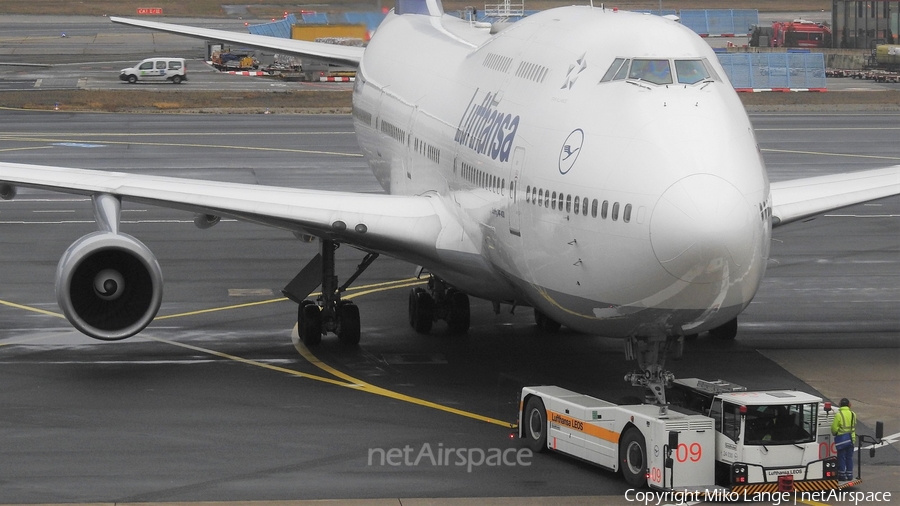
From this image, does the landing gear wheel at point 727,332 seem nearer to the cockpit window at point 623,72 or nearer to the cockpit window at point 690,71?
the cockpit window at point 690,71

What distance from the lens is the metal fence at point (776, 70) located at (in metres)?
88.2

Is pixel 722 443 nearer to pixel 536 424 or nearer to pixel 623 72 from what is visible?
pixel 536 424

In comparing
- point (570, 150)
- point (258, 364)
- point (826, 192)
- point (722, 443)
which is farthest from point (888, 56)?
point (722, 443)

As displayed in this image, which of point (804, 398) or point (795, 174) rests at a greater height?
point (804, 398)

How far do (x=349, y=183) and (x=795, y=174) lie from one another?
688 inches

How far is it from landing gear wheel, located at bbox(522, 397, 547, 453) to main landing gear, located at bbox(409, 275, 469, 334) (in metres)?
7.95

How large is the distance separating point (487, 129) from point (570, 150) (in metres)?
3.84

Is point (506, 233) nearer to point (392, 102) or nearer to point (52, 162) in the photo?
point (392, 102)

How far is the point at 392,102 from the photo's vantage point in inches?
1324

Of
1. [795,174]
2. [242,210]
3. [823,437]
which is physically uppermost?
[242,210]

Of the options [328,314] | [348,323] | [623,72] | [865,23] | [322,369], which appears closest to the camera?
[623,72]

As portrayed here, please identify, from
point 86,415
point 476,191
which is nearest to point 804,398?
point 476,191

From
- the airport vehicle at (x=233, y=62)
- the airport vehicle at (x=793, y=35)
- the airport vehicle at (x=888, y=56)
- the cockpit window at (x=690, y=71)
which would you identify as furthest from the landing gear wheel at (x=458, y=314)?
the airport vehicle at (x=793, y=35)

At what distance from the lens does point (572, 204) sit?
20.4 m
